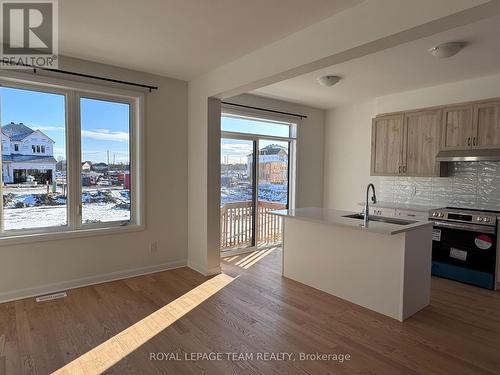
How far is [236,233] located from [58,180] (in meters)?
2.62

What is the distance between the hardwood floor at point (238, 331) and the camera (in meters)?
2.21

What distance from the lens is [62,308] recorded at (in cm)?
305

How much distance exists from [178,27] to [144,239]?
2.54 m

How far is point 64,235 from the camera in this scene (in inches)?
137

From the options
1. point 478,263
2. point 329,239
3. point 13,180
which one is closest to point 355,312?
point 329,239

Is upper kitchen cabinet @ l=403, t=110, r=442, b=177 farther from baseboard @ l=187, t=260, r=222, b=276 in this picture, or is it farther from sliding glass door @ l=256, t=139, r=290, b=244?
baseboard @ l=187, t=260, r=222, b=276

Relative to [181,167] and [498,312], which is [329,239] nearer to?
[498,312]

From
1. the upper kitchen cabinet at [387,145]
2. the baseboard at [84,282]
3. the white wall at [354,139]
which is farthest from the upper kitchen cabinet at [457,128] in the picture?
the baseboard at [84,282]

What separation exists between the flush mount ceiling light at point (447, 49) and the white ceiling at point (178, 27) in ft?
3.95

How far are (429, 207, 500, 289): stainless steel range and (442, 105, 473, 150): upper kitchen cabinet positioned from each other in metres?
0.84

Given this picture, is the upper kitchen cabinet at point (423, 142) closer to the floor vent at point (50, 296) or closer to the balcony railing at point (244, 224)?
the balcony railing at point (244, 224)

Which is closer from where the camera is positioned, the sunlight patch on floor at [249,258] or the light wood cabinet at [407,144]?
the light wood cabinet at [407,144]

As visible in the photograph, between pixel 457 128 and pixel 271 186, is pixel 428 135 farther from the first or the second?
pixel 271 186

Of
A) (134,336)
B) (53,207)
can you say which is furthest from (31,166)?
(134,336)
